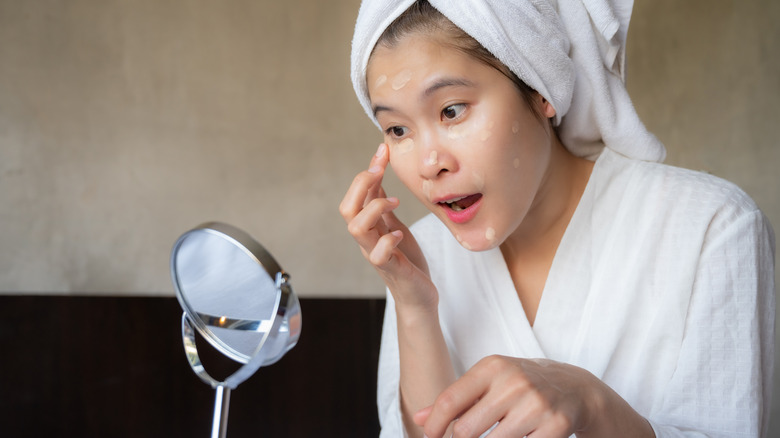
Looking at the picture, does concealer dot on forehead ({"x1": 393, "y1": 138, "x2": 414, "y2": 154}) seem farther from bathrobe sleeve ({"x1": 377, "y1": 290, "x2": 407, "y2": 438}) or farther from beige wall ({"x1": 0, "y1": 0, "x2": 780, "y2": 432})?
beige wall ({"x1": 0, "y1": 0, "x2": 780, "y2": 432})

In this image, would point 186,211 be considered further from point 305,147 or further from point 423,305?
point 423,305

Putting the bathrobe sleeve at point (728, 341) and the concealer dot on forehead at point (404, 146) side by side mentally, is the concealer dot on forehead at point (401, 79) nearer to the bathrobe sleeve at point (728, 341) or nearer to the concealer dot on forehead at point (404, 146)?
the concealer dot on forehead at point (404, 146)

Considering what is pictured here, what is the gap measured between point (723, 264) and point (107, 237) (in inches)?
89.3

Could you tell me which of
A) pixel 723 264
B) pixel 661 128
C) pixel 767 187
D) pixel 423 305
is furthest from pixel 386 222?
pixel 661 128

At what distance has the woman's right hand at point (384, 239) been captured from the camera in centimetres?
85

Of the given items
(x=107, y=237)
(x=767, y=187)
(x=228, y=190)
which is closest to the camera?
(x=767, y=187)

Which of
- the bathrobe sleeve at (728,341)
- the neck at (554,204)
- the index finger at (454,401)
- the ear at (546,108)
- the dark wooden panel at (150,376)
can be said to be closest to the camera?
the index finger at (454,401)

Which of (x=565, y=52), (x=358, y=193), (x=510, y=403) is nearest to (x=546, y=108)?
(x=565, y=52)


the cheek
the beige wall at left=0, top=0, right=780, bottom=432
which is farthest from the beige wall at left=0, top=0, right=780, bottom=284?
the cheek

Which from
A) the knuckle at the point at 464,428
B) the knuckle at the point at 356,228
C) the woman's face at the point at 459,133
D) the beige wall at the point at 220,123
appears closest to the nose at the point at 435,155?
the woman's face at the point at 459,133

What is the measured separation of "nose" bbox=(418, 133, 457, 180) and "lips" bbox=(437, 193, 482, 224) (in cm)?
5

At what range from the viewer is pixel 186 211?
2.63 meters

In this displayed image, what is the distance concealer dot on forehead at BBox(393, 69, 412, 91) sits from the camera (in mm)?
861

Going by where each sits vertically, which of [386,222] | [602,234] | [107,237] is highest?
[107,237]
